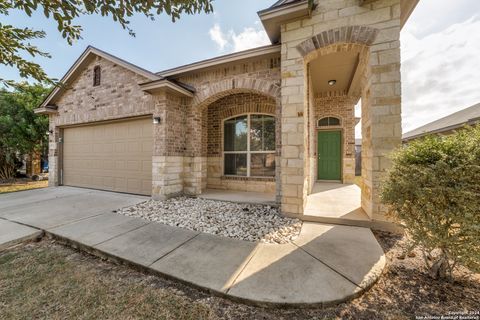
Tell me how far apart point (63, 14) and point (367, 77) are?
5031 millimetres

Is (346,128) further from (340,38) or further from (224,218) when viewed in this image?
(224,218)

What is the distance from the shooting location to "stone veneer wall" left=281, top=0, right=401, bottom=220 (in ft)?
11.3

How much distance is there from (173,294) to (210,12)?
3.44 m

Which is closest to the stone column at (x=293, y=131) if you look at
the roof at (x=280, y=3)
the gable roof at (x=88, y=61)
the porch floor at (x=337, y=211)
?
the porch floor at (x=337, y=211)

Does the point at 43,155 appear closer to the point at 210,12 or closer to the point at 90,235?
the point at 90,235

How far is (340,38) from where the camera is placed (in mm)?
3771

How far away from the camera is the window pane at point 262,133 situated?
6.36 meters

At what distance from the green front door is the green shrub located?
6341mm

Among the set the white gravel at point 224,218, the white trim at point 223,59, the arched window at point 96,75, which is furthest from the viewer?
the arched window at point 96,75

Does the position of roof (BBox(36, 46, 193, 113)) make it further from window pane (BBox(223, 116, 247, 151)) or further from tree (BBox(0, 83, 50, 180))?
tree (BBox(0, 83, 50, 180))

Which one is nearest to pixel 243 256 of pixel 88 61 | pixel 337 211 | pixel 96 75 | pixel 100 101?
pixel 337 211

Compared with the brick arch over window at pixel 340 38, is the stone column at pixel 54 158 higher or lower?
lower

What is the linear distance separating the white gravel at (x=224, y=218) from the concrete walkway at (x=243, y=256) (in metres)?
0.23

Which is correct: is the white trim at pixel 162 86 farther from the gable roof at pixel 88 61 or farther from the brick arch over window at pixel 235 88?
the brick arch over window at pixel 235 88
